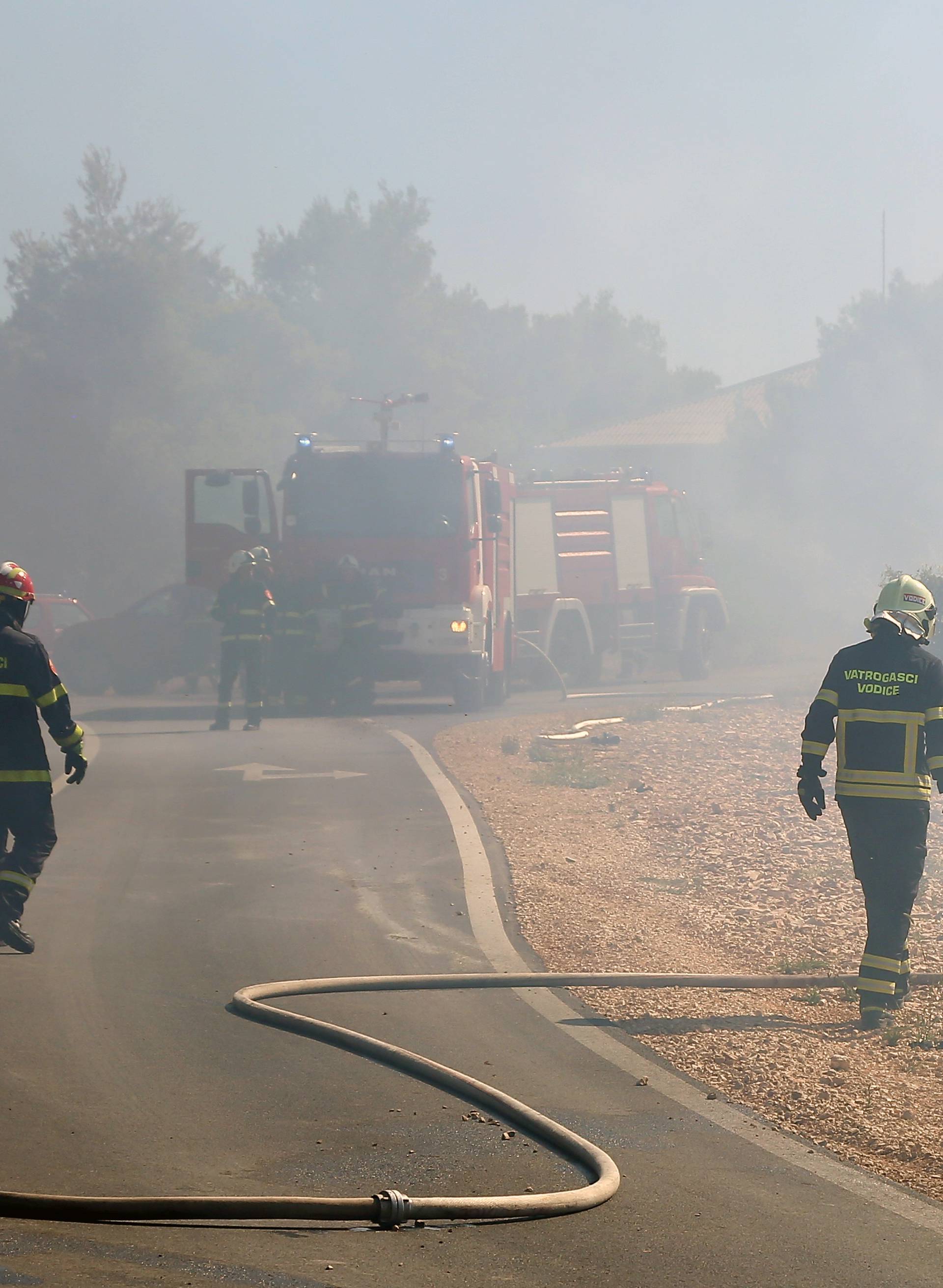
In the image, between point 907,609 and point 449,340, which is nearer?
point 907,609

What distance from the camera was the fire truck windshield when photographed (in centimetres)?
1894

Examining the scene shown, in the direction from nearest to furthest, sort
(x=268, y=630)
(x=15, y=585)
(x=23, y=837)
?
(x=23, y=837), (x=15, y=585), (x=268, y=630)

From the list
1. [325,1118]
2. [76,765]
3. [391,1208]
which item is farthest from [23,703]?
[391,1208]

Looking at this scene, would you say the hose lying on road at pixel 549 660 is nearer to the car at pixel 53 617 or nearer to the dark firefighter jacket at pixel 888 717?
the car at pixel 53 617

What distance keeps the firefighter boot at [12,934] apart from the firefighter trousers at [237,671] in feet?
30.7

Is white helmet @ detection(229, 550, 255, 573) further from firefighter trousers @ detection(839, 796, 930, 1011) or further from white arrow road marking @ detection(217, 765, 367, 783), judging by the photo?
firefighter trousers @ detection(839, 796, 930, 1011)

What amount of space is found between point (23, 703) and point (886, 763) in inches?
153

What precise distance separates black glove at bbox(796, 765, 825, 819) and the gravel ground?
2.60 ft

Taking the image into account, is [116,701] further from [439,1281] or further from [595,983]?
[439,1281]

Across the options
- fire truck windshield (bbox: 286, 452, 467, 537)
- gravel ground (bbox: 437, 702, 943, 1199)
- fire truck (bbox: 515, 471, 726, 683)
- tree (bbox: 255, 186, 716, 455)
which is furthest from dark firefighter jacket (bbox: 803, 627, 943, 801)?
tree (bbox: 255, 186, 716, 455)

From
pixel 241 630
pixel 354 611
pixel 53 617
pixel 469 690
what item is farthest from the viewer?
pixel 53 617

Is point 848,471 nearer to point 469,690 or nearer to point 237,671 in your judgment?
point 469,690

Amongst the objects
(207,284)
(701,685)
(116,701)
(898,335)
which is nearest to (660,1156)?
(116,701)

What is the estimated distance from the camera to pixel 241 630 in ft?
54.0
